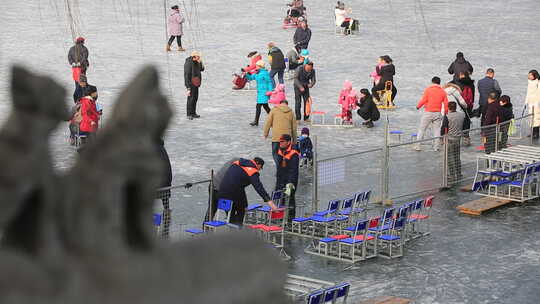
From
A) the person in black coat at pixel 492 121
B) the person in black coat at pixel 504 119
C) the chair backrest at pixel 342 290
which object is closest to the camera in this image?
the chair backrest at pixel 342 290

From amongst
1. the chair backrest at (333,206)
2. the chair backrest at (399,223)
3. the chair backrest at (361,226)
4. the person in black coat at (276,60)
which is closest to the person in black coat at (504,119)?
the chair backrest at (333,206)

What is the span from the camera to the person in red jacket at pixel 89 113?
2028 cm

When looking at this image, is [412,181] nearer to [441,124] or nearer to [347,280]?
[441,124]

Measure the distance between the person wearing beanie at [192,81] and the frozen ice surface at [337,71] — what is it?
0.30 m

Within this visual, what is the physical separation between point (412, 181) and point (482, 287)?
5682 mm

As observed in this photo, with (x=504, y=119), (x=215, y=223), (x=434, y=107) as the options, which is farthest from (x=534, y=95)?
(x=215, y=223)

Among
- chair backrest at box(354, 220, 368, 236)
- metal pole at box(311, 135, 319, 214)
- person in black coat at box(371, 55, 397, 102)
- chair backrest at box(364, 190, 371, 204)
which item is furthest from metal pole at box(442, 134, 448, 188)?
person in black coat at box(371, 55, 397, 102)

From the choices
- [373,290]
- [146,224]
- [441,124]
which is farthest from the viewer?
[441,124]

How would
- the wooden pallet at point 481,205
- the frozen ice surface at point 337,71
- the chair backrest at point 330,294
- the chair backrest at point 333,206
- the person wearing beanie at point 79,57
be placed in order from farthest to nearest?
the person wearing beanie at point 79,57, the wooden pallet at point 481,205, the chair backrest at point 333,206, the frozen ice surface at point 337,71, the chair backrest at point 330,294

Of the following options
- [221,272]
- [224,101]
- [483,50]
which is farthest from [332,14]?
[221,272]

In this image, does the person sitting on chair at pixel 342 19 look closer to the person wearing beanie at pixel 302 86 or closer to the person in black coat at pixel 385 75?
the person in black coat at pixel 385 75

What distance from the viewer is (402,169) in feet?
63.5

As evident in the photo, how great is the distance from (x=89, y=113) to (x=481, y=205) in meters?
7.32

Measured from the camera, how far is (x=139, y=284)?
8.03 ft
